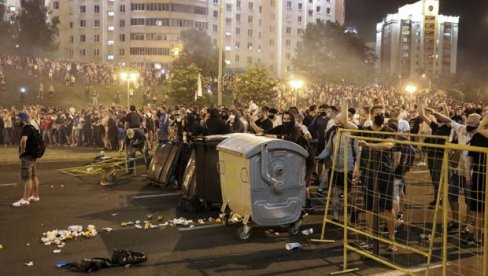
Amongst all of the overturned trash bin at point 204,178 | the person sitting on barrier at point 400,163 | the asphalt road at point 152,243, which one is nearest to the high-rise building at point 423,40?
the overturned trash bin at point 204,178

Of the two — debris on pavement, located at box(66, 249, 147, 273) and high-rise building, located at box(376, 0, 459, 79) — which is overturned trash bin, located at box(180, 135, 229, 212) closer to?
debris on pavement, located at box(66, 249, 147, 273)

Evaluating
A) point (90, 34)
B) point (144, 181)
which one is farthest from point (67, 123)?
point (90, 34)

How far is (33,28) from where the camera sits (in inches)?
2638

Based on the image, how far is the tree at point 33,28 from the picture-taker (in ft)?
218

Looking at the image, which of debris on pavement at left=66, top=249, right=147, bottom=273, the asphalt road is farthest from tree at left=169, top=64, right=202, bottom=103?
debris on pavement at left=66, top=249, right=147, bottom=273

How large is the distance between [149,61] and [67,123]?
68.4 meters

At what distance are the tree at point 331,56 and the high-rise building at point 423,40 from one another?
3220 inches

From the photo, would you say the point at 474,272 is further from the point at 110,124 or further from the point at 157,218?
the point at 110,124

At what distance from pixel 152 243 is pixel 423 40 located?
155 m

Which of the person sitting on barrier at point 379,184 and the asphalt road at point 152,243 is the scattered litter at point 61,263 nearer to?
the asphalt road at point 152,243

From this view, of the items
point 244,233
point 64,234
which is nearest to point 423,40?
point 244,233

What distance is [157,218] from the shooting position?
8.96 m

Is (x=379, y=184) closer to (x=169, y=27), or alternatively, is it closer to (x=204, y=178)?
(x=204, y=178)

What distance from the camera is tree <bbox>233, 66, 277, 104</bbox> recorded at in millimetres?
44562
